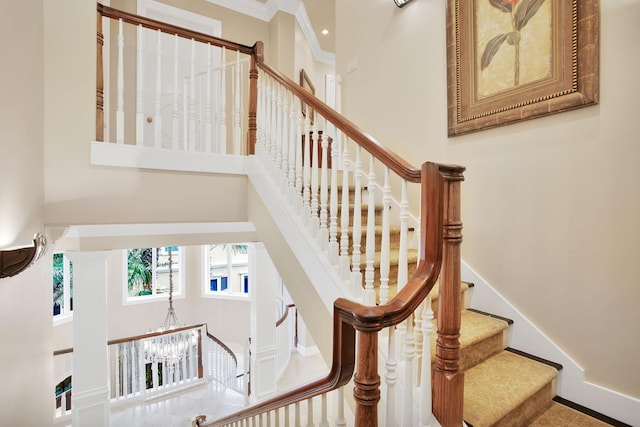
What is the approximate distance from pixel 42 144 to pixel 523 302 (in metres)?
2.93

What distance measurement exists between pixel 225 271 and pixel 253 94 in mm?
5529

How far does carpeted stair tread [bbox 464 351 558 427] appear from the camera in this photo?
1376 millimetres

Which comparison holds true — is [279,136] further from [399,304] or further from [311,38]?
[311,38]

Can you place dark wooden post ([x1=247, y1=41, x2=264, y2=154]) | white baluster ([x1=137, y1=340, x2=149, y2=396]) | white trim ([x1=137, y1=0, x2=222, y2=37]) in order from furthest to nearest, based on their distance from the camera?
white baluster ([x1=137, y1=340, x2=149, y2=396]) < white trim ([x1=137, y1=0, x2=222, y2=37]) < dark wooden post ([x1=247, y1=41, x2=264, y2=154])

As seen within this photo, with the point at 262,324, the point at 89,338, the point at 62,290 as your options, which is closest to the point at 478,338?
the point at 262,324

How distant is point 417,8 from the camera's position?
2.61 meters

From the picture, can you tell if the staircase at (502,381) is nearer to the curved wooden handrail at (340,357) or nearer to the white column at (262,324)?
the curved wooden handrail at (340,357)

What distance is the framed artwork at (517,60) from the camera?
1.69m

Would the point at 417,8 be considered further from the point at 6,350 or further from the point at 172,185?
the point at 6,350

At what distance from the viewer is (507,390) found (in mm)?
1522

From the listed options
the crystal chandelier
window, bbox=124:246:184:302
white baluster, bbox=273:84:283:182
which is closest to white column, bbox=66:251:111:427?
the crystal chandelier

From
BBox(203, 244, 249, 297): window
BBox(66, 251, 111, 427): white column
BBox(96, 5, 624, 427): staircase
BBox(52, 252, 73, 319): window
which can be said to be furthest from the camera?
BBox(203, 244, 249, 297): window

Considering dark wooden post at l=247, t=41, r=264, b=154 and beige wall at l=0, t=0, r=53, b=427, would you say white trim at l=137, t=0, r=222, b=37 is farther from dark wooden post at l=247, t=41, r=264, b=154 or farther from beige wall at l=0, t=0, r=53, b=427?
beige wall at l=0, t=0, r=53, b=427

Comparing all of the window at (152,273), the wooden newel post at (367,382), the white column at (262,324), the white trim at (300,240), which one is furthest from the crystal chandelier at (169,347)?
the wooden newel post at (367,382)
